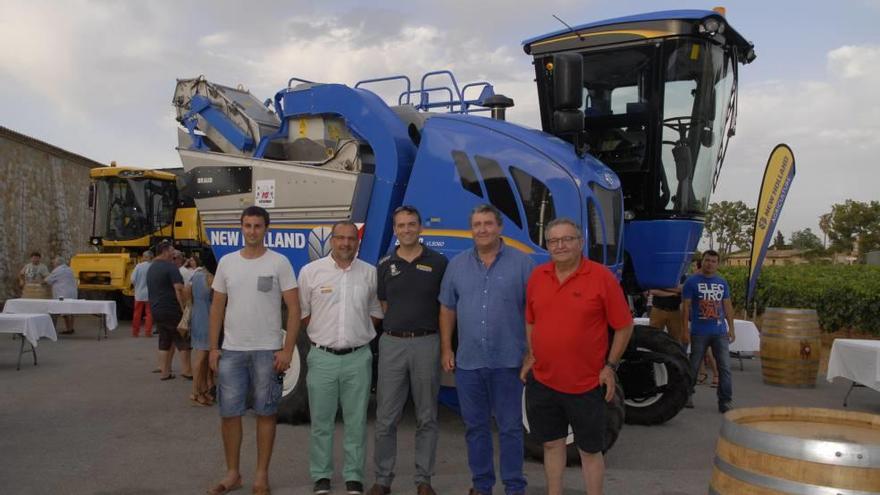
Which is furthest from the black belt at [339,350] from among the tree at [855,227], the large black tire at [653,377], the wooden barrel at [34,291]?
the tree at [855,227]

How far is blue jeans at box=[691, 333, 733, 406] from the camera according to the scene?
7.80 m

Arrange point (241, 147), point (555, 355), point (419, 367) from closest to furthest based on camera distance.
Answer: point (555, 355)
point (419, 367)
point (241, 147)

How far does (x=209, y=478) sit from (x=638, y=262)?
4.15m

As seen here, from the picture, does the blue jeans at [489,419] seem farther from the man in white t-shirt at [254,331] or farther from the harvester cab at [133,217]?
the harvester cab at [133,217]

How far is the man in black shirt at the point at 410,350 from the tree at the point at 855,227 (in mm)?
37892

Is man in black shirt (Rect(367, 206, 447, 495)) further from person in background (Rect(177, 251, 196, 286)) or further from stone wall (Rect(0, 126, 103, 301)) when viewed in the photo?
stone wall (Rect(0, 126, 103, 301))

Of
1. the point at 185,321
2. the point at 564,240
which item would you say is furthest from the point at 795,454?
the point at 185,321

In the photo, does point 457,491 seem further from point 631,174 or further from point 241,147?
point 241,147

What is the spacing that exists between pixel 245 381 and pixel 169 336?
489 centimetres

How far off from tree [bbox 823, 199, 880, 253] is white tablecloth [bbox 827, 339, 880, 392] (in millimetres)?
32173

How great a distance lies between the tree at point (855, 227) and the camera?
37.3 metres

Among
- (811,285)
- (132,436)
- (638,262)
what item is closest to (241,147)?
(132,436)

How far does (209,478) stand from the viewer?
203 inches

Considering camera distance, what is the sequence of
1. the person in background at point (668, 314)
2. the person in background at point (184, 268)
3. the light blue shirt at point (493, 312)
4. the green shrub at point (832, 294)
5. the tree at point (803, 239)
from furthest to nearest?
the tree at point (803, 239) → the green shrub at point (832, 294) → the person in background at point (184, 268) → the person in background at point (668, 314) → the light blue shirt at point (493, 312)
